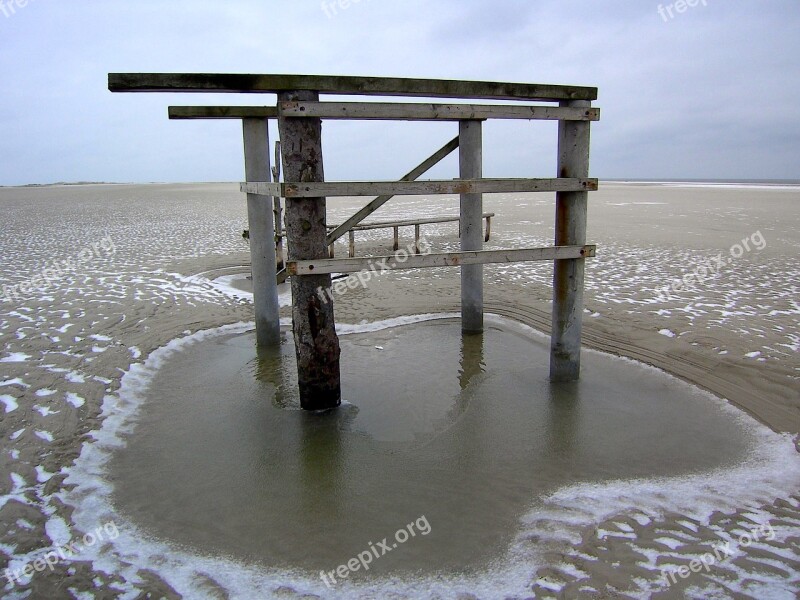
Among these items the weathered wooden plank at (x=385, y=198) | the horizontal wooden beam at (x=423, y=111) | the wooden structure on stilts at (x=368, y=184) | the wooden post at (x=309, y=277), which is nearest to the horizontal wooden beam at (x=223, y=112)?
the wooden structure on stilts at (x=368, y=184)

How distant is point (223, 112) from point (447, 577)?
5997 millimetres

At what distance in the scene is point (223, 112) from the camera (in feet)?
23.0

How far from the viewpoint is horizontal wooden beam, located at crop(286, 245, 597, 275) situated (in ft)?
15.9

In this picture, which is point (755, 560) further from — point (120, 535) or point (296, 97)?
point (296, 97)

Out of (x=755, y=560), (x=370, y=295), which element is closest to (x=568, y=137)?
(x=755, y=560)

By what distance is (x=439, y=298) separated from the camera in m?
9.78

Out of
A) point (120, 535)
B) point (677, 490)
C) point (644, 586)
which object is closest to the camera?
point (644, 586)

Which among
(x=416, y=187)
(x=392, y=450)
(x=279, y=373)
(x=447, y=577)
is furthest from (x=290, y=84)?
(x=447, y=577)

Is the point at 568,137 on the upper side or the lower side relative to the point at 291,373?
upper

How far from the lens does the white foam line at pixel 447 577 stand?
324 cm

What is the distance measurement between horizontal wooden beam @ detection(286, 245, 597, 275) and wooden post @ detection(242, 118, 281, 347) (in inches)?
93.4

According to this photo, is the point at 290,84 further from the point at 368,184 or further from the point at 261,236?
the point at 261,236

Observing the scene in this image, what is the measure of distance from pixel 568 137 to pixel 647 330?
3405 mm

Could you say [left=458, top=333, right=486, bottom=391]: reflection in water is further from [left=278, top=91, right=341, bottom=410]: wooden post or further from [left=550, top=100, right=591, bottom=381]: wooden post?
[left=278, top=91, right=341, bottom=410]: wooden post
